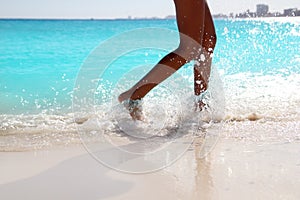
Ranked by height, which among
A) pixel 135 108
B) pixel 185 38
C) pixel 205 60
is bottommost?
pixel 135 108

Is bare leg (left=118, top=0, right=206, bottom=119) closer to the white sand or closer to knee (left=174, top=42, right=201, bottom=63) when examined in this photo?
knee (left=174, top=42, right=201, bottom=63)

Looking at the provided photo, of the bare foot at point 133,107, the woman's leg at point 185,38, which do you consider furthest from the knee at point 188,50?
the bare foot at point 133,107

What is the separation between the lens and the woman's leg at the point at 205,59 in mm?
1932

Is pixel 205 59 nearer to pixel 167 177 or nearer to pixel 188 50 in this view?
pixel 188 50

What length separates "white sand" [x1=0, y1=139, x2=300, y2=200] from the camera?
1.17m

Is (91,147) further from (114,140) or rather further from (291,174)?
(291,174)

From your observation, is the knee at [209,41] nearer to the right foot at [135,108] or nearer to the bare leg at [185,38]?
the bare leg at [185,38]

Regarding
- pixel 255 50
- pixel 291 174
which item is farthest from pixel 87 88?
pixel 255 50

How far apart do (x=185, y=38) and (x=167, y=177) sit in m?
0.78

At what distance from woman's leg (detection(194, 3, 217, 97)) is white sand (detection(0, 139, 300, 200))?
47 cm

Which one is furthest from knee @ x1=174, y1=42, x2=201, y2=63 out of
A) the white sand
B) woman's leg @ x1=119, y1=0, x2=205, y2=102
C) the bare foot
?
the white sand

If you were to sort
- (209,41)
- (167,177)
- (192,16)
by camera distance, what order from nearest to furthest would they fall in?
(167,177) < (192,16) < (209,41)

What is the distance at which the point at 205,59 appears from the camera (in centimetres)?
194

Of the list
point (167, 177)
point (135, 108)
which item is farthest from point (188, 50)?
point (167, 177)
